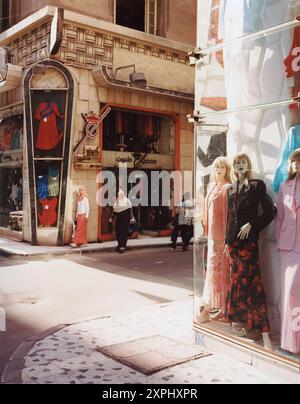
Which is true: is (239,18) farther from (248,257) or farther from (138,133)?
(138,133)

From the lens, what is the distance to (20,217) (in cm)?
1564

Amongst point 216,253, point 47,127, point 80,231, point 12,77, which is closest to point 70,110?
point 47,127

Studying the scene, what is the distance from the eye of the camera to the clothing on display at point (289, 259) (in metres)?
4.41

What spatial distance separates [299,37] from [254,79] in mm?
615

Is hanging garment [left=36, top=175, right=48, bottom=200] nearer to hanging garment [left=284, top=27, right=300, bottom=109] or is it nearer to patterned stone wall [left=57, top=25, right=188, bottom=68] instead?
patterned stone wall [left=57, top=25, right=188, bottom=68]

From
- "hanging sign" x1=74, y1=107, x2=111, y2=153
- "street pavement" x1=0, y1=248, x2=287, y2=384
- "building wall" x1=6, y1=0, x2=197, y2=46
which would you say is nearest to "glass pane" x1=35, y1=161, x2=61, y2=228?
"hanging sign" x1=74, y1=107, x2=111, y2=153

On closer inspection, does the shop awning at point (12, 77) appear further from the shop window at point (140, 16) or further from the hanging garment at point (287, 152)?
the hanging garment at point (287, 152)

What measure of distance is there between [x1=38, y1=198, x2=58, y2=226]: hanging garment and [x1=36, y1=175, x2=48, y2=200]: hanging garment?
0.56 ft

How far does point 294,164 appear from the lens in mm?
4504

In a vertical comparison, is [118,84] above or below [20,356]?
above

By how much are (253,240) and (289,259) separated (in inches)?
19.4

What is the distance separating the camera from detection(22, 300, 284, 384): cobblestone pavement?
4.55 m

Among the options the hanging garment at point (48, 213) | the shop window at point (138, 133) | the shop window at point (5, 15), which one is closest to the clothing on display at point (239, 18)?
the hanging garment at point (48, 213)

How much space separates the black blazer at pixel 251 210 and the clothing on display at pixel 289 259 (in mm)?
159
